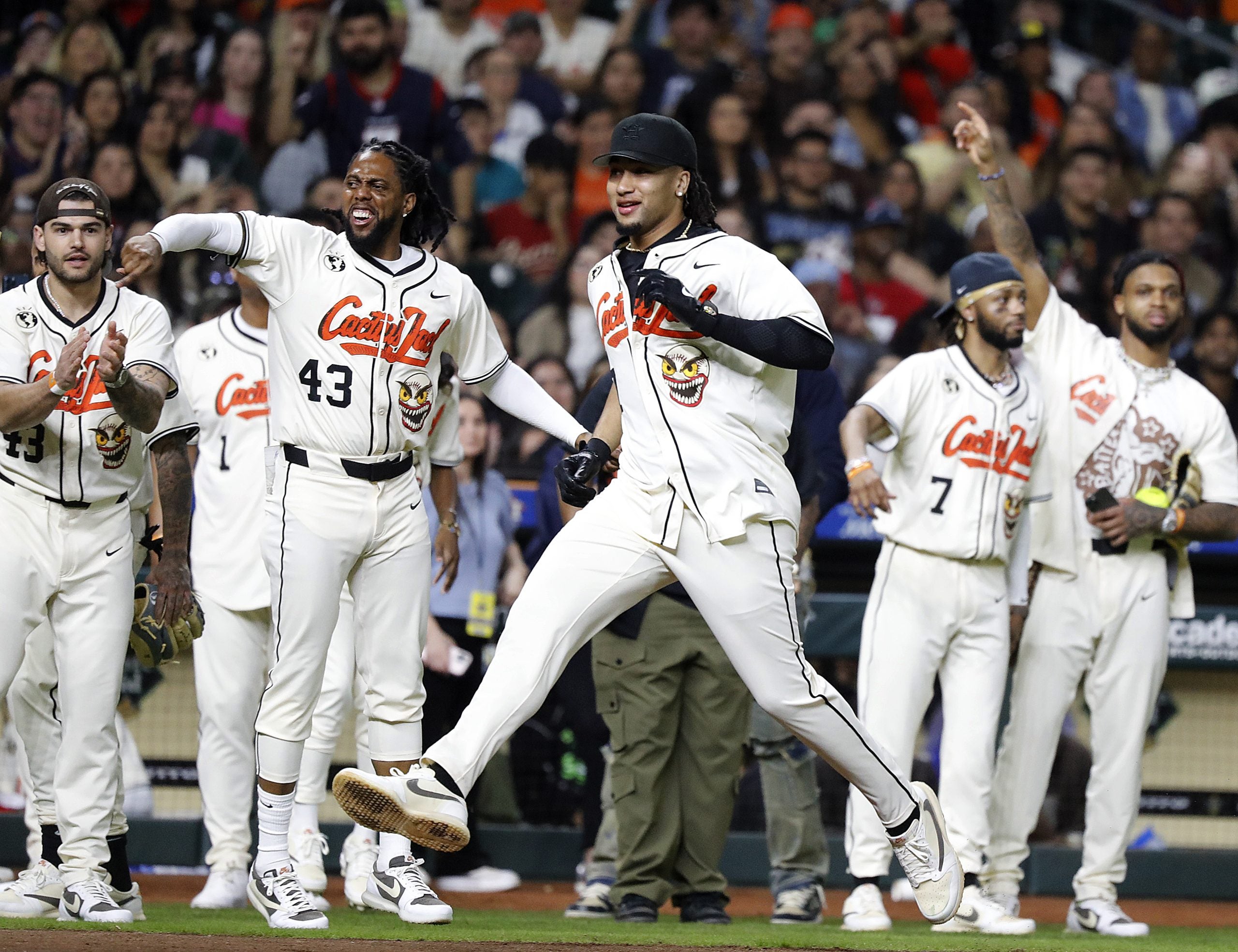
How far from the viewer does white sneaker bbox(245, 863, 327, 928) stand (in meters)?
4.56

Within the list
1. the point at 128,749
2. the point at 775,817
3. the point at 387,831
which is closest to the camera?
the point at 387,831

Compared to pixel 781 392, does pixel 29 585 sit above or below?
below

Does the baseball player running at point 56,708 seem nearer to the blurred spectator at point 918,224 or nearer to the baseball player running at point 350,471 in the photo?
the baseball player running at point 350,471

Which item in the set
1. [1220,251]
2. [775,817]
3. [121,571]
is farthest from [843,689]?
[1220,251]

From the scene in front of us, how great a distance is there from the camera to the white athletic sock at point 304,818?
5.76 metres

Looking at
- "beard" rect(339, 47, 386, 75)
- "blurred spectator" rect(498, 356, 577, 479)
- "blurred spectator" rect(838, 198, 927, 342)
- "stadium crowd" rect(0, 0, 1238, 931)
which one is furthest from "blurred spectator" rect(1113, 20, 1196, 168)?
"beard" rect(339, 47, 386, 75)

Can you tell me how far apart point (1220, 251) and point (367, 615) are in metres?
7.78

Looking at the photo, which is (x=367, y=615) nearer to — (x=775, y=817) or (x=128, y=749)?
(x=775, y=817)

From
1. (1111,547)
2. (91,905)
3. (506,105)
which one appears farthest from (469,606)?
(506,105)

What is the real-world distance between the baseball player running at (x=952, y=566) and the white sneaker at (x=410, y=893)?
1534 mm

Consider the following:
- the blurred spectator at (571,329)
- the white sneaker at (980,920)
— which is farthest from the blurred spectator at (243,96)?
the white sneaker at (980,920)

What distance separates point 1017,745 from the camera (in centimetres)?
587

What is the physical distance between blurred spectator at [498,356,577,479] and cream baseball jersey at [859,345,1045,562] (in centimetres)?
197

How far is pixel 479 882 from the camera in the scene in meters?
7.06
